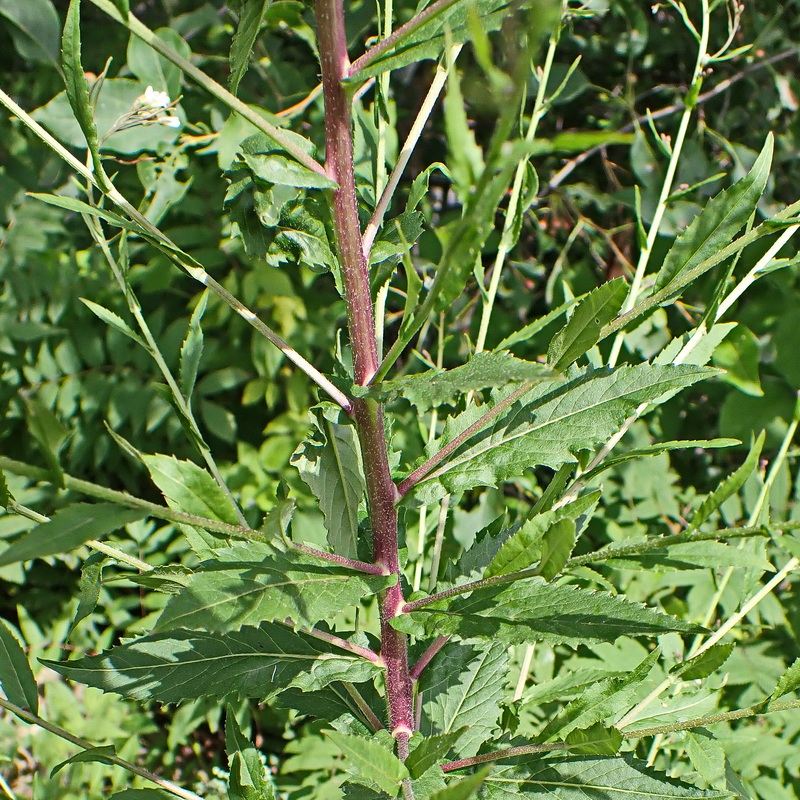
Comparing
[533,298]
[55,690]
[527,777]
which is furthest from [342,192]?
[55,690]

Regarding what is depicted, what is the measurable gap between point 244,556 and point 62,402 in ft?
3.39

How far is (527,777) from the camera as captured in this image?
541mm

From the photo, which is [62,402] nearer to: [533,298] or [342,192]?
[533,298]

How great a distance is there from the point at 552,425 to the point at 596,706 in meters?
0.19

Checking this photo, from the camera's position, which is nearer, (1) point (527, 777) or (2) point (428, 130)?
(1) point (527, 777)

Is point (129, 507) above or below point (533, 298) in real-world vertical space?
above

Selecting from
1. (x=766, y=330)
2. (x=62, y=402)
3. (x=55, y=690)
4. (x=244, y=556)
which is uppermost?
(x=244, y=556)

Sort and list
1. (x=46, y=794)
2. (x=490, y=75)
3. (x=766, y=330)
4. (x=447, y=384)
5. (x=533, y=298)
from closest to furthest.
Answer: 1. (x=490, y=75)
2. (x=447, y=384)
3. (x=46, y=794)
4. (x=766, y=330)
5. (x=533, y=298)

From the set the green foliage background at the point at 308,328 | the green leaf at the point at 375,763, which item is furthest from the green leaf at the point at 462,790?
the green foliage background at the point at 308,328

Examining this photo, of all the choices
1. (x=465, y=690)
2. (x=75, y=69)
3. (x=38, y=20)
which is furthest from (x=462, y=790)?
(x=38, y=20)

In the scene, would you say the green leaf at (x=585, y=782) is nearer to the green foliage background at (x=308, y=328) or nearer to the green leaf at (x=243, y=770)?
the green leaf at (x=243, y=770)

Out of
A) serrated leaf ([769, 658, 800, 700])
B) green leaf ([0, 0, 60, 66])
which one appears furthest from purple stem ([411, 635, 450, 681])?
green leaf ([0, 0, 60, 66])

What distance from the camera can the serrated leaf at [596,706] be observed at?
1.63 ft

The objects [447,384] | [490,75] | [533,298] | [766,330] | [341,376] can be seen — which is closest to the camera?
[490,75]
